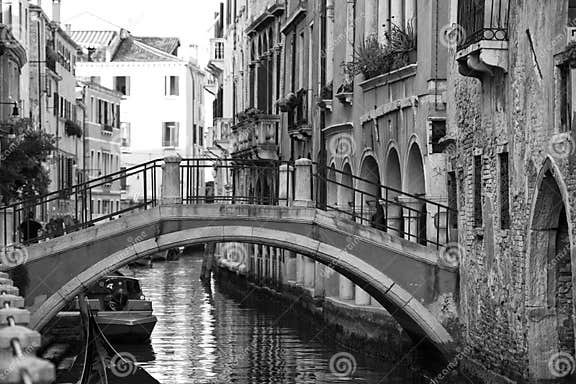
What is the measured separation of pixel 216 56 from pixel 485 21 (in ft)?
138

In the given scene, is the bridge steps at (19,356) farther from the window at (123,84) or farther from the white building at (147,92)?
the window at (123,84)

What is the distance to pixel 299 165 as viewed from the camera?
66.4ft

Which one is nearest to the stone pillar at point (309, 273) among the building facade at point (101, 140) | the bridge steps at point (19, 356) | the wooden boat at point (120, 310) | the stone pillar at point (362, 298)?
the wooden boat at point (120, 310)

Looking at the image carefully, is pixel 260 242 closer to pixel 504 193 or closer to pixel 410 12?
pixel 504 193

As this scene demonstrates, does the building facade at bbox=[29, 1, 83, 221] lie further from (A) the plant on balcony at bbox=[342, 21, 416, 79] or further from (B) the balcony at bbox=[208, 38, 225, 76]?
(A) the plant on balcony at bbox=[342, 21, 416, 79]

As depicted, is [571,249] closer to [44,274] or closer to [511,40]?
Result: [511,40]

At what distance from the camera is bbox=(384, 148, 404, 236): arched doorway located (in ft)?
75.9
